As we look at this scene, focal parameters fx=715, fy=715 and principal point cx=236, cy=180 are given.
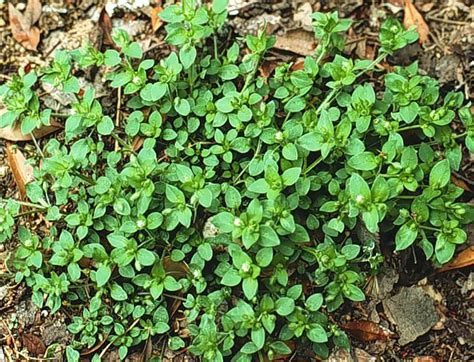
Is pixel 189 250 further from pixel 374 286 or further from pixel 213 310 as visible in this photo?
pixel 374 286

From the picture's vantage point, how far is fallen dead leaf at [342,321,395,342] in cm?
310

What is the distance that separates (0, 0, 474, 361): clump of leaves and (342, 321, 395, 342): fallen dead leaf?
110 mm

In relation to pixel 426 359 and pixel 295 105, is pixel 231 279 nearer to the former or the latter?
pixel 295 105

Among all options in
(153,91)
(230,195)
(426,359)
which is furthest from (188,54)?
(426,359)

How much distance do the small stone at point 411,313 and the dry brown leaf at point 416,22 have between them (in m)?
Result: 1.33

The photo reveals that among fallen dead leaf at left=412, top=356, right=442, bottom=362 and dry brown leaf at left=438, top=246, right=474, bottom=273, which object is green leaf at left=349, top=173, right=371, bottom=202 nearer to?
dry brown leaf at left=438, top=246, right=474, bottom=273

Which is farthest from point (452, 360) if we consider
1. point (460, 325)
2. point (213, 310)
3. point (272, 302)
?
point (213, 310)

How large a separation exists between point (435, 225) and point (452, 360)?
644mm

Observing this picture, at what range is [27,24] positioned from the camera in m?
3.65

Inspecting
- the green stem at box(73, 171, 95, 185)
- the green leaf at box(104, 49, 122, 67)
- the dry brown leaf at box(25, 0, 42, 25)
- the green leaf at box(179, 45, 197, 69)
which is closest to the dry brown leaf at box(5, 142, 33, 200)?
the green stem at box(73, 171, 95, 185)

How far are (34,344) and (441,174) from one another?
1840 mm

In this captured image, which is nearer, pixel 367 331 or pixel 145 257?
pixel 145 257

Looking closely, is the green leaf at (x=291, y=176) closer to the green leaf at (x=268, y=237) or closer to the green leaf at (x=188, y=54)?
the green leaf at (x=268, y=237)

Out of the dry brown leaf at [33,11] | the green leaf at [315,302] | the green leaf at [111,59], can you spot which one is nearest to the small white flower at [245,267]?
the green leaf at [315,302]
